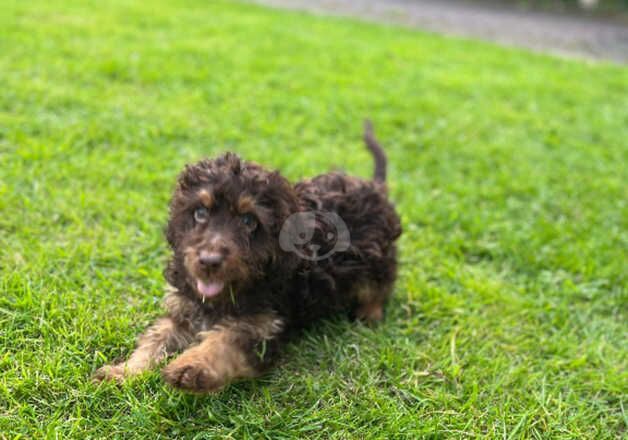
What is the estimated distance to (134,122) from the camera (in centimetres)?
550

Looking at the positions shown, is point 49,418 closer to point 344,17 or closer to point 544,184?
point 544,184

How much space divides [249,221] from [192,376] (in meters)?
0.72

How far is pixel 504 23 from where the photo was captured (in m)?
15.0

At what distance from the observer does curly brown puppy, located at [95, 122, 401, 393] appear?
2.58 metres

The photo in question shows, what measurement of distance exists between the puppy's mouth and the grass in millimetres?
481

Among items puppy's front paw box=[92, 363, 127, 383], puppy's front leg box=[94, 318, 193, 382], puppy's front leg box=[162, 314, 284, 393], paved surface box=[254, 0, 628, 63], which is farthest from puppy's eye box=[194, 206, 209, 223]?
paved surface box=[254, 0, 628, 63]

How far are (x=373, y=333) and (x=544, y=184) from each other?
3.03 m

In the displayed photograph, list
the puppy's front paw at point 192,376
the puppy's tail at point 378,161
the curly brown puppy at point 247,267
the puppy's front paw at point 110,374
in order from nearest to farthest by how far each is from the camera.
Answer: the puppy's front paw at point 192,376 → the curly brown puppy at point 247,267 → the puppy's front paw at point 110,374 → the puppy's tail at point 378,161

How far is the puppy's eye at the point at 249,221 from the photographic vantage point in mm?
2652

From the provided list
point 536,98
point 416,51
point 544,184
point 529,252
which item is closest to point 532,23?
point 416,51

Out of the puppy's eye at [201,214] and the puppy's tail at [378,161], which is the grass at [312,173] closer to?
the puppy's tail at [378,161]

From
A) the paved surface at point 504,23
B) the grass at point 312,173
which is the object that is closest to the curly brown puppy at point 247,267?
the grass at point 312,173

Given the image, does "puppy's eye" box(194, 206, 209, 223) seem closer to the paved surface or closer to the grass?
the grass

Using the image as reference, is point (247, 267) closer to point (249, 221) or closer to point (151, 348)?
point (249, 221)
